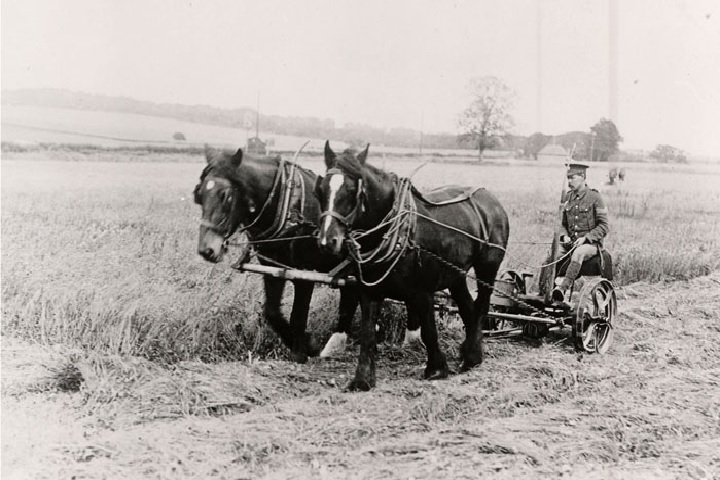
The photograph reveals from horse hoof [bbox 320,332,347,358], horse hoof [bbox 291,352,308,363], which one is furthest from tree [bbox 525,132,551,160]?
horse hoof [bbox 291,352,308,363]

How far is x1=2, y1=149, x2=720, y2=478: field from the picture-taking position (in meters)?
4.34

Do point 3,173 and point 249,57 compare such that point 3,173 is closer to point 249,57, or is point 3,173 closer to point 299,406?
point 249,57

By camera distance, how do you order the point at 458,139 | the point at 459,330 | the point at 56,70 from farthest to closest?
the point at 458,139 < the point at 459,330 < the point at 56,70

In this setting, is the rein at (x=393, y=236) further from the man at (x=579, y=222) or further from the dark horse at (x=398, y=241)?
the man at (x=579, y=222)

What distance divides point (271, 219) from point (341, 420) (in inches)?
83.8

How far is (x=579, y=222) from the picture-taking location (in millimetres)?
7559

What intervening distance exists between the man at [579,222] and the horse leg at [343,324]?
2302mm

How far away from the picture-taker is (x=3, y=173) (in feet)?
21.3

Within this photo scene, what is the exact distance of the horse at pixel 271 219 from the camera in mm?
5566

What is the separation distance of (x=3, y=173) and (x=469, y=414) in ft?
16.5

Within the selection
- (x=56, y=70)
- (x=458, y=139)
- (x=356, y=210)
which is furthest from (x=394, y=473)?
(x=458, y=139)

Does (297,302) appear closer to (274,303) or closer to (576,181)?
(274,303)

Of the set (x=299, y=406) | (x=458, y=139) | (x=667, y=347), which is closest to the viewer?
(x=299, y=406)

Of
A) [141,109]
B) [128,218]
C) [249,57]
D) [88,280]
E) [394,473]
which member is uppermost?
[249,57]
